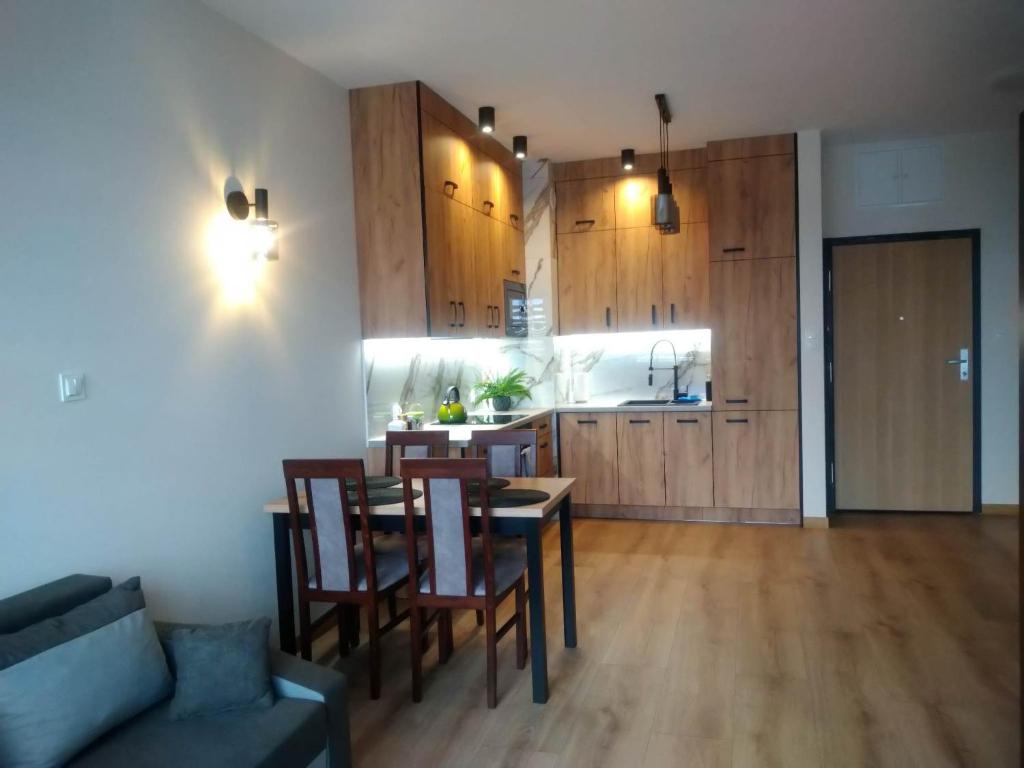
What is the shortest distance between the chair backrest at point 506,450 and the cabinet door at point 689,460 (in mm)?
2094

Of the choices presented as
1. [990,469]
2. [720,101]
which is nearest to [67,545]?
[720,101]

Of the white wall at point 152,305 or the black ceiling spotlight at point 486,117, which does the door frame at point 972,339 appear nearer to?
the black ceiling spotlight at point 486,117

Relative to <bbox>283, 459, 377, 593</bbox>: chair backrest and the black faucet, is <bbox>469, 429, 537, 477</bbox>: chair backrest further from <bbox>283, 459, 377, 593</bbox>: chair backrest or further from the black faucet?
the black faucet

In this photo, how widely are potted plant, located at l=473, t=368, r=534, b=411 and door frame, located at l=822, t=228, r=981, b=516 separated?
2185mm

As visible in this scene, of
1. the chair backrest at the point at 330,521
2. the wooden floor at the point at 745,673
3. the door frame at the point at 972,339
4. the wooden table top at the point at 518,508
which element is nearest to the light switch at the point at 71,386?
the chair backrest at the point at 330,521

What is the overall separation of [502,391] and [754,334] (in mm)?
1844

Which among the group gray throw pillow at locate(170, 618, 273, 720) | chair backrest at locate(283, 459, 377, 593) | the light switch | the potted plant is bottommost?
gray throw pillow at locate(170, 618, 273, 720)

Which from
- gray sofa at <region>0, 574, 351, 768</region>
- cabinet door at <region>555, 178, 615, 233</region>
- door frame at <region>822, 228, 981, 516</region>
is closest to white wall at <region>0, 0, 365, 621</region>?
gray sofa at <region>0, 574, 351, 768</region>

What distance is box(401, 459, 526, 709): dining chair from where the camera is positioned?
274cm

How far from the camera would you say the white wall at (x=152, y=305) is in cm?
225

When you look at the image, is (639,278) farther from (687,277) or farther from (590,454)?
(590,454)

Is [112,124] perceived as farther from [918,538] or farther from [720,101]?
[918,538]

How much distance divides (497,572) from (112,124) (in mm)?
2139

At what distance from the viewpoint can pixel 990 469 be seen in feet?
18.4
